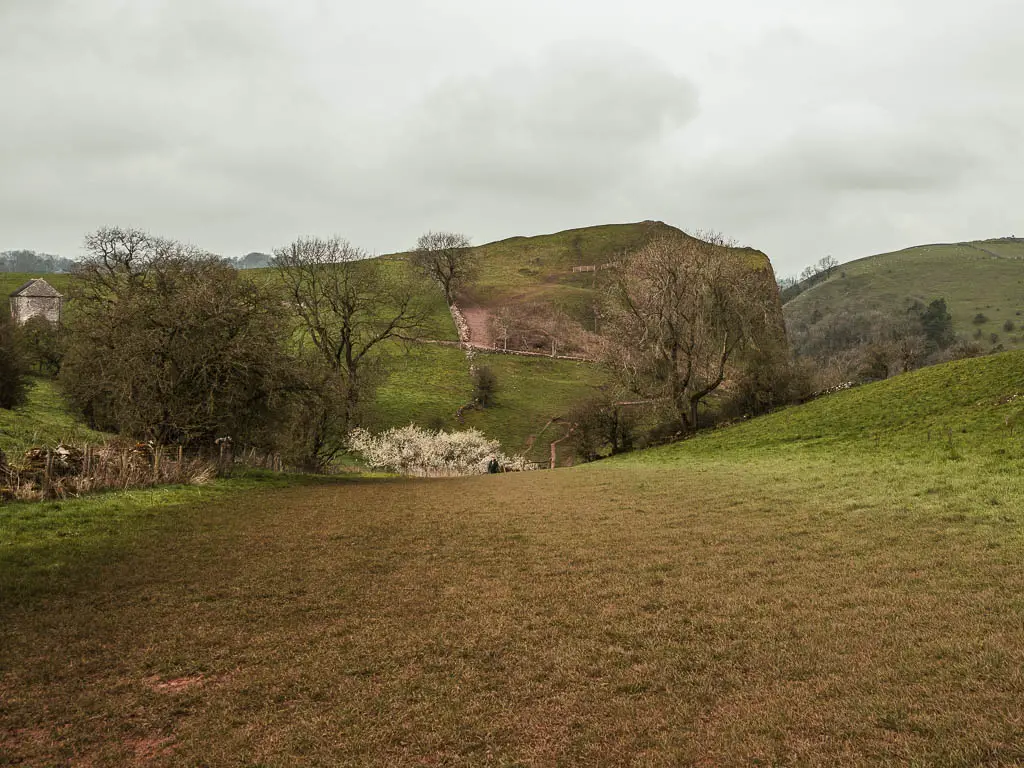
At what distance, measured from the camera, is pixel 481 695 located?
6.27m

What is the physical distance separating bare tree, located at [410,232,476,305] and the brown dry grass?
95.2 meters

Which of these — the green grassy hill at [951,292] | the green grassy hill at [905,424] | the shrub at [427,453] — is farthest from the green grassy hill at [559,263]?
the green grassy hill at [905,424]

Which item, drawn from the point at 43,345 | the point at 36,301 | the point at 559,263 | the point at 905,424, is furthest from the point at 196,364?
the point at 559,263

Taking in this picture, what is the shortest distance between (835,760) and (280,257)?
5644cm

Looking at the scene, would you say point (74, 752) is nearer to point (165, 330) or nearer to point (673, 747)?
point (673, 747)

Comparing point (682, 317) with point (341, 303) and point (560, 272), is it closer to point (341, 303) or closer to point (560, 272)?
point (341, 303)

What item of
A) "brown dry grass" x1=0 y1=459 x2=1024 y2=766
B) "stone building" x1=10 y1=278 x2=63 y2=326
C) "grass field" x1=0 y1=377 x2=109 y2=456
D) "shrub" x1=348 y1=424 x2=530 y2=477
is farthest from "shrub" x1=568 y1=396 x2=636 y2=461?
"stone building" x1=10 y1=278 x2=63 y2=326

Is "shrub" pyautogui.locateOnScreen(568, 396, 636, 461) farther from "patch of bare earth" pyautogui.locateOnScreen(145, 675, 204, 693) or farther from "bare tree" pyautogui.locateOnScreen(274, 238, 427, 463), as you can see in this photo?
"patch of bare earth" pyautogui.locateOnScreen(145, 675, 204, 693)

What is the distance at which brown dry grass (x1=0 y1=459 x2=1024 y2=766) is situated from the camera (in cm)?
531

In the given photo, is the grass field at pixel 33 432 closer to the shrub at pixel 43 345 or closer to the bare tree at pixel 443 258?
the shrub at pixel 43 345

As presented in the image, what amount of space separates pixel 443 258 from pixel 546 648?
103165 millimetres

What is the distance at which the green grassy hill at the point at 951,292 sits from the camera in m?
141

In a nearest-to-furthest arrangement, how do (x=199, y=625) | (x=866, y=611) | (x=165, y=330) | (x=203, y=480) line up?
(x=866, y=611), (x=199, y=625), (x=203, y=480), (x=165, y=330)

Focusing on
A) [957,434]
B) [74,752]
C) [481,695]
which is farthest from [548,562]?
[957,434]
